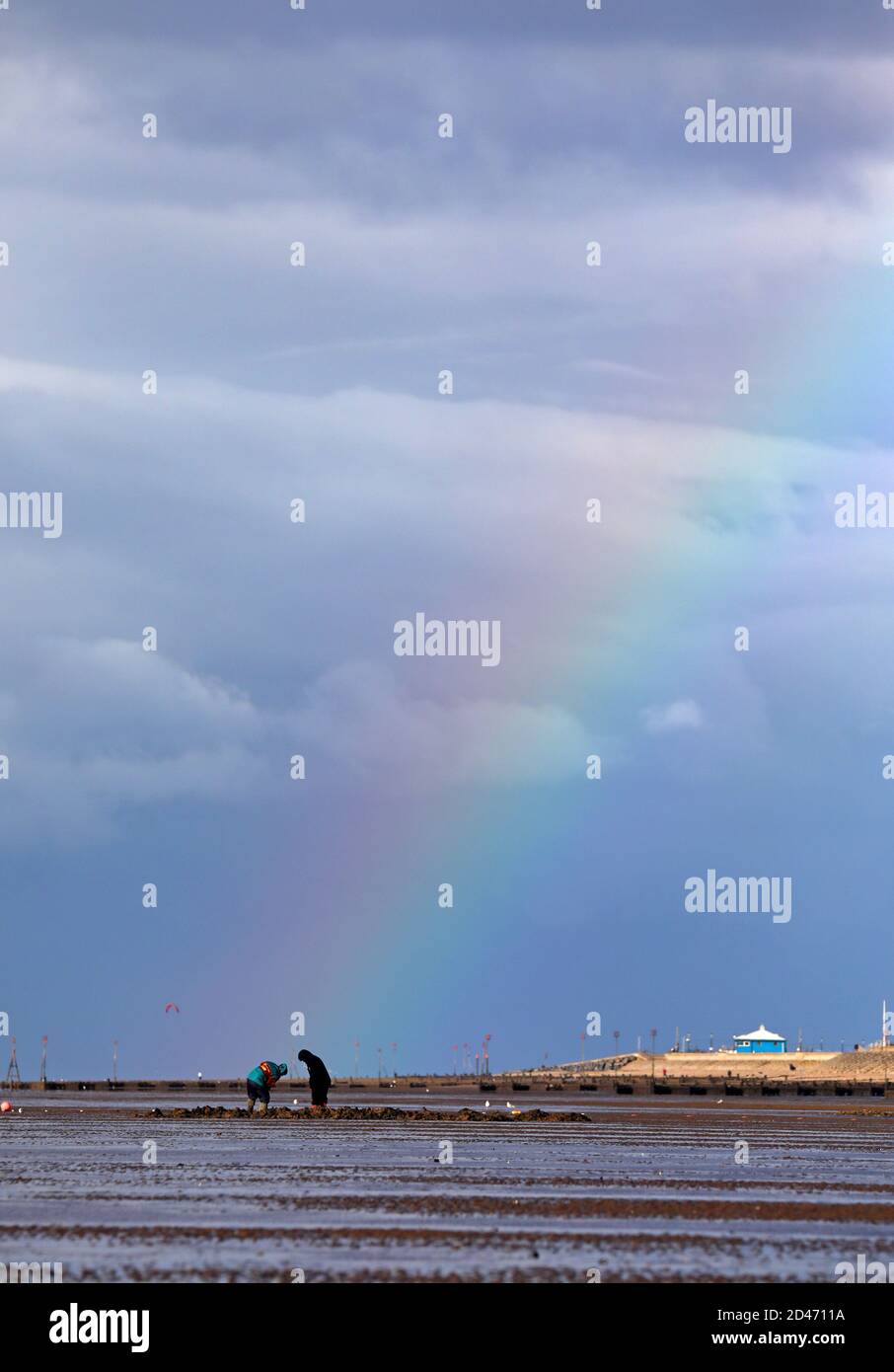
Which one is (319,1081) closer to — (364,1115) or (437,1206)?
(364,1115)

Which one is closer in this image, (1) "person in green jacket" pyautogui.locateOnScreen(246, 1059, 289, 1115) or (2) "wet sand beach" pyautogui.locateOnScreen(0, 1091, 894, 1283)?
(2) "wet sand beach" pyautogui.locateOnScreen(0, 1091, 894, 1283)

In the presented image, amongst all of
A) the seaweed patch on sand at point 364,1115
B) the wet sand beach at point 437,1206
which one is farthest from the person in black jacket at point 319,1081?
the wet sand beach at point 437,1206

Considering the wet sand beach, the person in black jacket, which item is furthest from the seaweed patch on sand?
the wet sand beach

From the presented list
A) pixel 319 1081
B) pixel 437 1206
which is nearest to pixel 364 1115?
pixel 319 1081

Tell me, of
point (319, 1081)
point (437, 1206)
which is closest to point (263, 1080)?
point (319, 1081)

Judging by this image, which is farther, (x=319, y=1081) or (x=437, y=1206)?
(x=319, y=1081)

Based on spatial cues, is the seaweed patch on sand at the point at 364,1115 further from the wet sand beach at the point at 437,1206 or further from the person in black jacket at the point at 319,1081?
the wet sand beach at the point at 437,1206

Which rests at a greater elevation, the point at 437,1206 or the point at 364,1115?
the point at 437,1206

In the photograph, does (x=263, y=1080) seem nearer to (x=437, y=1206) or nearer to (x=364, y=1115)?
(x=364, y=1115)

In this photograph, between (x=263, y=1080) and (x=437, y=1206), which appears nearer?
(x=437, y=1206)

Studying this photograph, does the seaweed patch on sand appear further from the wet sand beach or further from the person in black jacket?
the wet sand beach
